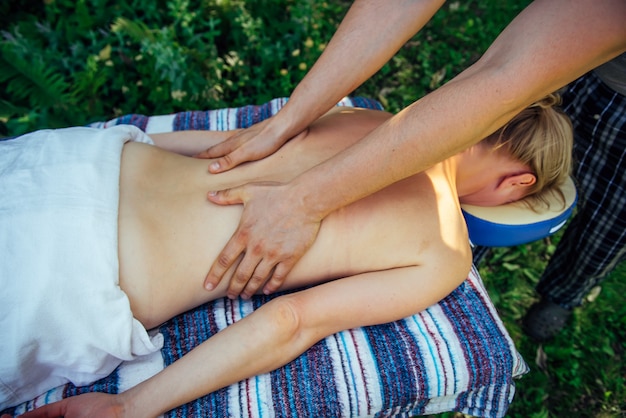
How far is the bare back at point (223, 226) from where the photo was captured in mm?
1603

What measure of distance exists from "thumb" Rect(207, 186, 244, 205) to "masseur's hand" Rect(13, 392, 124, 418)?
0.72 metres

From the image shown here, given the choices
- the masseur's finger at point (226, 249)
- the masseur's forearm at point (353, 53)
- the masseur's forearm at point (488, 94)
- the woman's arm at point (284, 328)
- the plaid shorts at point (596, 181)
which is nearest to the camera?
the masseur's forearm at point (488, 94)

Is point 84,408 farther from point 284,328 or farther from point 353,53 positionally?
point 353,53

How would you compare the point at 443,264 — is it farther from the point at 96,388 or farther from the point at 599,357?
the point at 599,357

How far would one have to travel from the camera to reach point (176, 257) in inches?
64.2

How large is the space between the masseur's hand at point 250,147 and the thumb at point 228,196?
0.15m

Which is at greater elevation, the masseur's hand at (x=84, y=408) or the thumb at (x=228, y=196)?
the thumb at (x=228, y=196)

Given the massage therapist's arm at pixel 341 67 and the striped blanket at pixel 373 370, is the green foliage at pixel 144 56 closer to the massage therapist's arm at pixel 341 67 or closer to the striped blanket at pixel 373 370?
the massage therapist's arm at pixel 341 67

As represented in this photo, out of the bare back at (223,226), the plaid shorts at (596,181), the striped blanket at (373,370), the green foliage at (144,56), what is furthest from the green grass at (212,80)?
the bare back at (223,226)

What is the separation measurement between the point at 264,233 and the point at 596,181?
5.30ft

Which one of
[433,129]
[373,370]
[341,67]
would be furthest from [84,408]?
[341,67]

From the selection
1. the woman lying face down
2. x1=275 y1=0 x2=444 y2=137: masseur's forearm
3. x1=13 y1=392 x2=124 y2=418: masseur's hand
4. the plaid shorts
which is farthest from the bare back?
the plaid shorts

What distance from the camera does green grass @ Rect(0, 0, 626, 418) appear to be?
2.66 meters

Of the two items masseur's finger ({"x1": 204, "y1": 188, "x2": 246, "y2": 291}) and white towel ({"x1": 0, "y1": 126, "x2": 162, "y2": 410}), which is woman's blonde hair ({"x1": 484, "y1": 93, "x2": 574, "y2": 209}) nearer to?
masseur's finger ({"x1": 204, "y1": 188, "x2": 246, "y2": 291})
